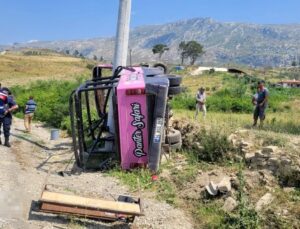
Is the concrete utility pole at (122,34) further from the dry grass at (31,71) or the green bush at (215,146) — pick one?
the dry grass at (31,71)

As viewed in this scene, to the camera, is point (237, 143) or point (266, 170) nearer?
point (266, 170)

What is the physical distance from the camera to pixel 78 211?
8195 mm

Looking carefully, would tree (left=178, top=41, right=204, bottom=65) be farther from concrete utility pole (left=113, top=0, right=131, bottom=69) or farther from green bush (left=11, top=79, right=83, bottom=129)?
concrete utility pole (left=113, top=0, right=131, bottom=69)

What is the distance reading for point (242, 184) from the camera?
884cm

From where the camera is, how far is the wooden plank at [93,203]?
8086mm

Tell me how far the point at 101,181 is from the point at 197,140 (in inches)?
122

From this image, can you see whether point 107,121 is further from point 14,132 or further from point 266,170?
point 14,132

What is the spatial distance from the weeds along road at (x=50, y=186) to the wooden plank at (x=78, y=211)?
0.11 meters

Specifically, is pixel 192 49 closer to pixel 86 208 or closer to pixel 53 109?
pixel 53 109

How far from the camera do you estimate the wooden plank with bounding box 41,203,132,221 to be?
8148 millimetres

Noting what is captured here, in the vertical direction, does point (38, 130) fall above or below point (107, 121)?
below

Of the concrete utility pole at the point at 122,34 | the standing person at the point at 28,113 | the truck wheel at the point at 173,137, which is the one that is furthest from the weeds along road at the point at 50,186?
the standing person at the point at 28,113

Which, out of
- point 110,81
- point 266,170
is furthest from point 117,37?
point 266,170

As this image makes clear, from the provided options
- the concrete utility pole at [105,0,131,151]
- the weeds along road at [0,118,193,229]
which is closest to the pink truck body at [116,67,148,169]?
the weeds along road at [0,118,193,229]
